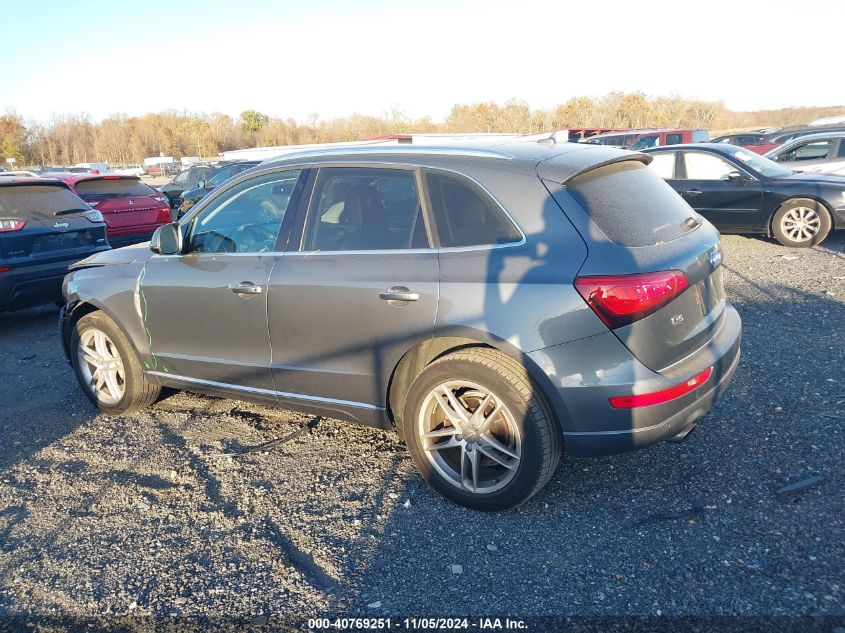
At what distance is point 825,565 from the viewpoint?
2797 millimetres

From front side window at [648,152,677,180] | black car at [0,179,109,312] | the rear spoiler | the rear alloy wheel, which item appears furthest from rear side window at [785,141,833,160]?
black car at [0,179,109,312]

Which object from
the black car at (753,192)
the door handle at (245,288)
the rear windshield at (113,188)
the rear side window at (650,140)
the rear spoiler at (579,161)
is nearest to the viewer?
the rear spoiler at (579,161)

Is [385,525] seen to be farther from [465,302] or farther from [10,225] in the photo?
[10,225]

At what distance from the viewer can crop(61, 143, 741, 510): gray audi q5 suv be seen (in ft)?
9.86

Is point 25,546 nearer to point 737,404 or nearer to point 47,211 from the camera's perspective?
point 737,404

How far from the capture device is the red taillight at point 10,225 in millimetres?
6939

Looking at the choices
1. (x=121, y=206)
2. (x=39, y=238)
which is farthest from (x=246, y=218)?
(x=121, y=206)

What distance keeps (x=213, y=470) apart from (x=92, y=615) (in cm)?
126

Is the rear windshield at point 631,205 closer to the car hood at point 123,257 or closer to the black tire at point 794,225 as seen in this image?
the car hood at point 123,257

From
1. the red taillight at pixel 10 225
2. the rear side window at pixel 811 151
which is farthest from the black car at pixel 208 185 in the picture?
the rear side window at pixel 811 151

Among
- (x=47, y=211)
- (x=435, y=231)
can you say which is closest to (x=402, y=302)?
(x=435, y=231)

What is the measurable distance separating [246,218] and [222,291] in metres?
0.56

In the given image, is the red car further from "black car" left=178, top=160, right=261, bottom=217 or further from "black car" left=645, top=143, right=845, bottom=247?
"black car" left=645, top=143, right=845, bottom=247

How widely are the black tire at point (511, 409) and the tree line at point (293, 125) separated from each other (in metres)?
56.3
